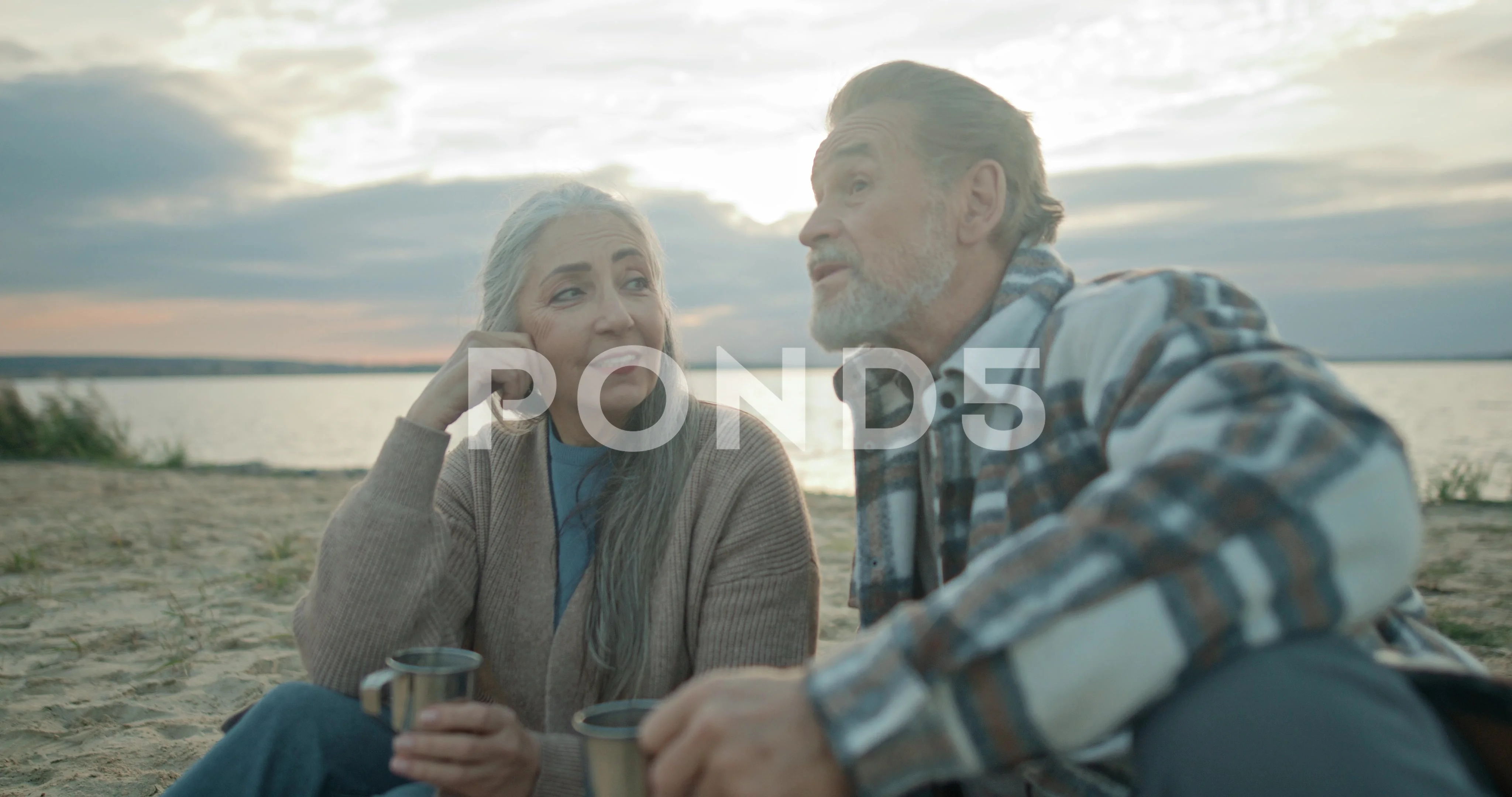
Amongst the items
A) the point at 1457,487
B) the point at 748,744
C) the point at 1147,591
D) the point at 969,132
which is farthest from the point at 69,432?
the point at 1457,487

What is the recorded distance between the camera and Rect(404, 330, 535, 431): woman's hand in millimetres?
2277

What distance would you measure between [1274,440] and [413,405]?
1.85 metres

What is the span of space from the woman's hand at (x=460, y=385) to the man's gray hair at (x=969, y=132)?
3.47ft

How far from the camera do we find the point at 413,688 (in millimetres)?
1512

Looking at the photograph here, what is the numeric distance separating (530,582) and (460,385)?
0.52 m

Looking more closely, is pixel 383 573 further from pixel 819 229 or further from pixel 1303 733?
pixel 1303 733

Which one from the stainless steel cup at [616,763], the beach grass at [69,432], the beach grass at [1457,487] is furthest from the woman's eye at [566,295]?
the beach grass at [69,432]

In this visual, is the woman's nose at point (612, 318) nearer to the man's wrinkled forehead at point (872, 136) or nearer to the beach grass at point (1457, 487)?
the man's wrinkled forehead at point (872, 136)

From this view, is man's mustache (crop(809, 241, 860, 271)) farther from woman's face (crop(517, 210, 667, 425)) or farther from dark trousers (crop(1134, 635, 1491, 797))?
dark trousers (crop(1134, 635, 1491, 797))

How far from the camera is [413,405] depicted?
2281 mm

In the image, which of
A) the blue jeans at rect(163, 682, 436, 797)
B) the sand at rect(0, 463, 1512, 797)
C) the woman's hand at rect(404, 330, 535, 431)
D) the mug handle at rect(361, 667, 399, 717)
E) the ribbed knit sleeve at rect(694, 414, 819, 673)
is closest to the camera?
the mug handle at rect(361, 667, 399, 717)

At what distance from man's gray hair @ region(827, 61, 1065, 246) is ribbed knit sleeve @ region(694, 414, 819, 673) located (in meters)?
0.77

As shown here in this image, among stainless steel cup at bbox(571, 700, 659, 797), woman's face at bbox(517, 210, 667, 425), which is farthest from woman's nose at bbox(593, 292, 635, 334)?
stainless steel cup at bbox(571, 700, 659, 797)

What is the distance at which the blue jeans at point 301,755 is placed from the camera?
5.85ft
